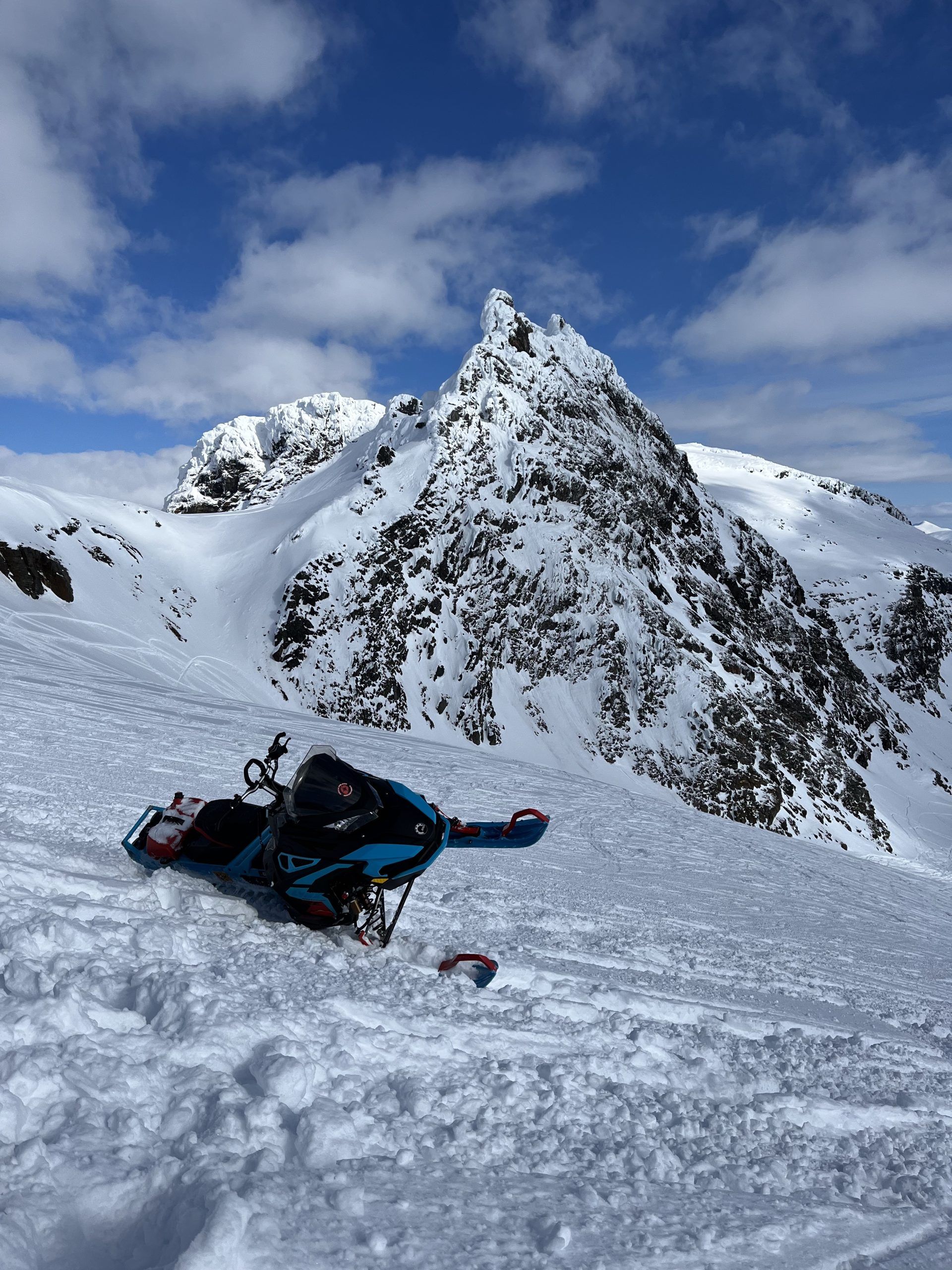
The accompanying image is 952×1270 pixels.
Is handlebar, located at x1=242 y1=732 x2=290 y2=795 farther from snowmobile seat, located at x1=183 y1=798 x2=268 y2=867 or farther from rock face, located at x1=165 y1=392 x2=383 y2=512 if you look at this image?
rock face, located at x1=165 y1=392 x2=383 y2=512

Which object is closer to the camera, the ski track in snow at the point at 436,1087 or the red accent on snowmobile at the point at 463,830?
the ski track in snow at the point at 436,1087

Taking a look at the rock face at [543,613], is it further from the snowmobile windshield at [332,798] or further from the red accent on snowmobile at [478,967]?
the red accent on snowmobile at [478,967]

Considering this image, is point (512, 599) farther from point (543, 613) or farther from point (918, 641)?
point (918, 641)

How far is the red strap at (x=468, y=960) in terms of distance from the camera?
14.1 feet

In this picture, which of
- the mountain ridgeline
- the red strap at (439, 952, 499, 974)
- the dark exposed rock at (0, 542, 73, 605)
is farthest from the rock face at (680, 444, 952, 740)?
the red strap at (439, 952, 499, 974)

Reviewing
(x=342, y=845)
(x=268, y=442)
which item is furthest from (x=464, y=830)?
(x=268, y=442)

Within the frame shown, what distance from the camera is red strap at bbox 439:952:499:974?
431 centimetres

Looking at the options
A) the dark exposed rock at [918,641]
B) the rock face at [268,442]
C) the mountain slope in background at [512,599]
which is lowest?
the mountain slope in background at [512,599]

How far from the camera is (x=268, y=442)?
177m

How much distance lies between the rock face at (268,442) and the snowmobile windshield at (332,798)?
15714cm

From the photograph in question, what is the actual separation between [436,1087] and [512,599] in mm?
64409

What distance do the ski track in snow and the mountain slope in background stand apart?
40.0m

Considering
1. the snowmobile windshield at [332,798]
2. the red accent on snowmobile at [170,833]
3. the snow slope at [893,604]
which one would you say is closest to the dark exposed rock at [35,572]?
the red accent on snowmobile at [170,833]

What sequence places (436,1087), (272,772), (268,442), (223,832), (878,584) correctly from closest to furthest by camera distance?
1. (436,1087)
2. (223,832)
3. (272,772)
4. (878,584)
5. (268,442)
